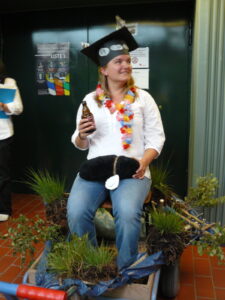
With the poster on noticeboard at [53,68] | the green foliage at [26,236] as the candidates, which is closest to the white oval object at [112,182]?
the green foliage at [26,236]

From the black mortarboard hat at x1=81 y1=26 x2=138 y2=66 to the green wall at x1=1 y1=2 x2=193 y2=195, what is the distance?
1209mm

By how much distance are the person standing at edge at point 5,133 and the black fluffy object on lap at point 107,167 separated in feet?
4.48

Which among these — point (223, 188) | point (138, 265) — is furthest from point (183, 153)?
point (138, 265)

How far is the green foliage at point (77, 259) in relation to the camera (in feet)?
6.12

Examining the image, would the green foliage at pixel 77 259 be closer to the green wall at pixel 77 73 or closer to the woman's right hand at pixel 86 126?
the woman's right hand at pixel 86 126

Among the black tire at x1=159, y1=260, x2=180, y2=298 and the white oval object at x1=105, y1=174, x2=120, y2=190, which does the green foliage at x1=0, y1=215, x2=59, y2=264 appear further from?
the black tire at x1=159, y1=260, x2=180, y2=298

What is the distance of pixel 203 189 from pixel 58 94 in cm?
213

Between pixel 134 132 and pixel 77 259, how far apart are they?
2.97 ft

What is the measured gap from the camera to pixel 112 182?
210cm

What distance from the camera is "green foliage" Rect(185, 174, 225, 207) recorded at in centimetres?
246

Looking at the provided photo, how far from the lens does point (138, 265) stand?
186 centimetres

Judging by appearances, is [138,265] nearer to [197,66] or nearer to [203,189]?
[203,189]

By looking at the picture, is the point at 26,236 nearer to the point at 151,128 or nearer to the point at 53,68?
the point at 151,128

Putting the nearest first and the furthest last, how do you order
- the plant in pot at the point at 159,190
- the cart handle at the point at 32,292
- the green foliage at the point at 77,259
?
the cart handle at the point at 32,292
the green foliage at the point at 77,259
the plant in pot at the point at 159,190
